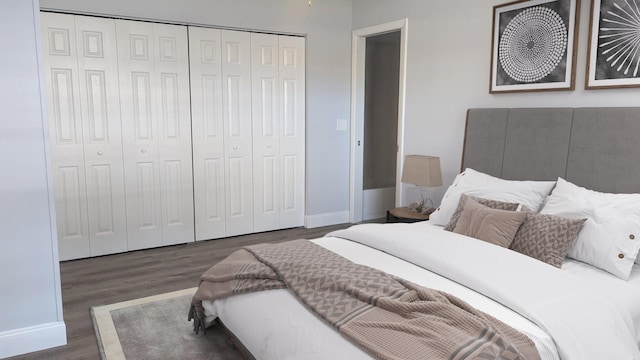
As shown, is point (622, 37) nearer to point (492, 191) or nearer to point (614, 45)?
point (614, 45)

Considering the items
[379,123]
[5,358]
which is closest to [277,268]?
[5,358]

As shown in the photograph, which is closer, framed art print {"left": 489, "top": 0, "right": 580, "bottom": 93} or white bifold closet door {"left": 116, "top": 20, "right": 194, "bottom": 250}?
framed art print {"left": 489, "top": 0, "right": 580, "bottom": 93}

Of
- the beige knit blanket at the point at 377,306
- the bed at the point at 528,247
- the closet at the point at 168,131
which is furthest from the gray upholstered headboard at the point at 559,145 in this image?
the closet at the point at 168,131

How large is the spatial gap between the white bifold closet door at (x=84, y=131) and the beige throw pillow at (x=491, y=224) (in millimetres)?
Result: 2995

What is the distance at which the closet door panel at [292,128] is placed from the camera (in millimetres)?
4848

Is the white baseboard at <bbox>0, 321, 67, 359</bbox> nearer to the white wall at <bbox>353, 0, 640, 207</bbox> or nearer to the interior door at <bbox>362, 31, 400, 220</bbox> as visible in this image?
the white wall at <bbox>353, 0, 640, 207</bbox>

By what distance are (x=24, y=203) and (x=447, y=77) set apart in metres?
3.22

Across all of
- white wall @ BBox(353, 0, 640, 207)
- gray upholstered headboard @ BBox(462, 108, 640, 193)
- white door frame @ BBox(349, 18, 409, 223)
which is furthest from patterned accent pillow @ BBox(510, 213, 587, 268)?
white door frame @ BBox(349, 18, 409, 223)

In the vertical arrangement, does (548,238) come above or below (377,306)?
above

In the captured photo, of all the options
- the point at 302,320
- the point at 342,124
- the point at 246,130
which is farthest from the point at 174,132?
the point at 302,320

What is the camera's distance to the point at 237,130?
463 centimetres

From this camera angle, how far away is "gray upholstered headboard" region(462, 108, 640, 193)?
272 centimetres

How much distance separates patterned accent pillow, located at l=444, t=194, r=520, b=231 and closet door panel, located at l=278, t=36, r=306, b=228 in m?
2.35

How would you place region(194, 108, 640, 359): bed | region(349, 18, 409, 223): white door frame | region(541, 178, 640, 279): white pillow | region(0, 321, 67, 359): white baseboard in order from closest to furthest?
region(194, 108, 640, 359): bed, region(541, 178, 640, 279): white pillow, region(0, 321, 67, 359): white baseboard, region(349, 18, 409, 223): white door frame
